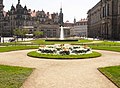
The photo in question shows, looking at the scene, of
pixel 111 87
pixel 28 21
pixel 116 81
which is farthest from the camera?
pixel 28 21

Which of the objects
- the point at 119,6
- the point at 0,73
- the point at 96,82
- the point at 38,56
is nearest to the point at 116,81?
the point at 96,82

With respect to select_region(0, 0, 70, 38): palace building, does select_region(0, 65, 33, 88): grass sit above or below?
below

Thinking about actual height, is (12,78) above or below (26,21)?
below

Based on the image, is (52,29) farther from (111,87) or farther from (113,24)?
(111,87)

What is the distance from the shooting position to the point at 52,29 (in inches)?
6407

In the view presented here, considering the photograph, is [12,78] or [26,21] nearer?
[12,78]

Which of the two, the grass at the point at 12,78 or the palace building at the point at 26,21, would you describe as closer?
the grass at the point at 12,78

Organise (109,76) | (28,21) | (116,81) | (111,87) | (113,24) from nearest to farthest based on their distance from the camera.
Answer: (111,87)
(116,81)
(109,76)
(113,24)
(28,21)

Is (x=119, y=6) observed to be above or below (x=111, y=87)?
above

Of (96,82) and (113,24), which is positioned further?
(113,24)

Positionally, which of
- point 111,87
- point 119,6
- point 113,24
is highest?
point 119,6

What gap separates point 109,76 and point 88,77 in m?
1.48

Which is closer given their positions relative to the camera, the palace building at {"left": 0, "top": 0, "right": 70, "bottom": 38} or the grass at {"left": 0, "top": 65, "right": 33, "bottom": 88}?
the grass at {"left": 0, "top": 65, "right": 33, "bottom": 88}

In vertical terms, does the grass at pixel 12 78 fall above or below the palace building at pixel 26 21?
below
